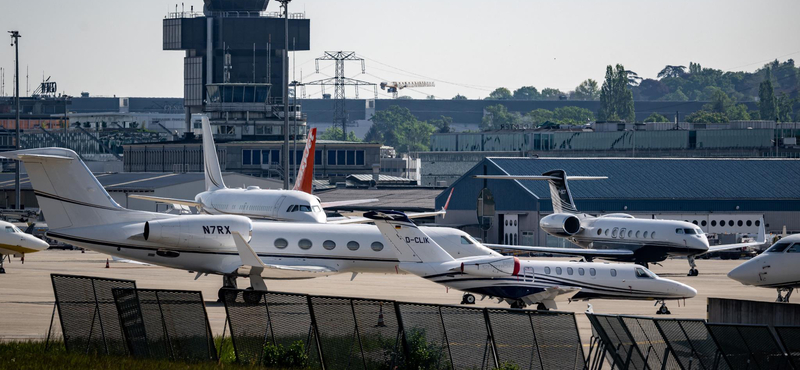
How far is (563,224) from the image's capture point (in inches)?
2175

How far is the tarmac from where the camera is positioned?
3053 cm

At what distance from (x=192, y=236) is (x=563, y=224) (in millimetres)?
25967

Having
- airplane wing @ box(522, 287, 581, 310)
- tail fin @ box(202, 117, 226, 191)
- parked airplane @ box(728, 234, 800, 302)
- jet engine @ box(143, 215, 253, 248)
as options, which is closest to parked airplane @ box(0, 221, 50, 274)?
jet engine @ box(143, 215, 253, 248)

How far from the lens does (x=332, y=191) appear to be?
334ft

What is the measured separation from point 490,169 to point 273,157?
5734 cm

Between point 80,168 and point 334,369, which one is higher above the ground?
point 80,168

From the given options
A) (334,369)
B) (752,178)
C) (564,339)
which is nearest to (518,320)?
(564,339)

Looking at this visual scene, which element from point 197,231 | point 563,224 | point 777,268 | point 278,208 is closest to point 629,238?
point 563,224

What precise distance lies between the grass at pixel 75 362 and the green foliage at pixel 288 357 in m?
0.36

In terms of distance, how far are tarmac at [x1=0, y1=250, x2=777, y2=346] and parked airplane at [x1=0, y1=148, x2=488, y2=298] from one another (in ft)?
5.61

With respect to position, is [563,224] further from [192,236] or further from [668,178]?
[192,236]

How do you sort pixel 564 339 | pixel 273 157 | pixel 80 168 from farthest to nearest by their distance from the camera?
pixel 273 157, pixel 80 168, pixel 564 339

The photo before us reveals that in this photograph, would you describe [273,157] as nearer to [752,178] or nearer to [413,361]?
[752,178]

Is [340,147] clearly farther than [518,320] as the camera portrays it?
Yes
